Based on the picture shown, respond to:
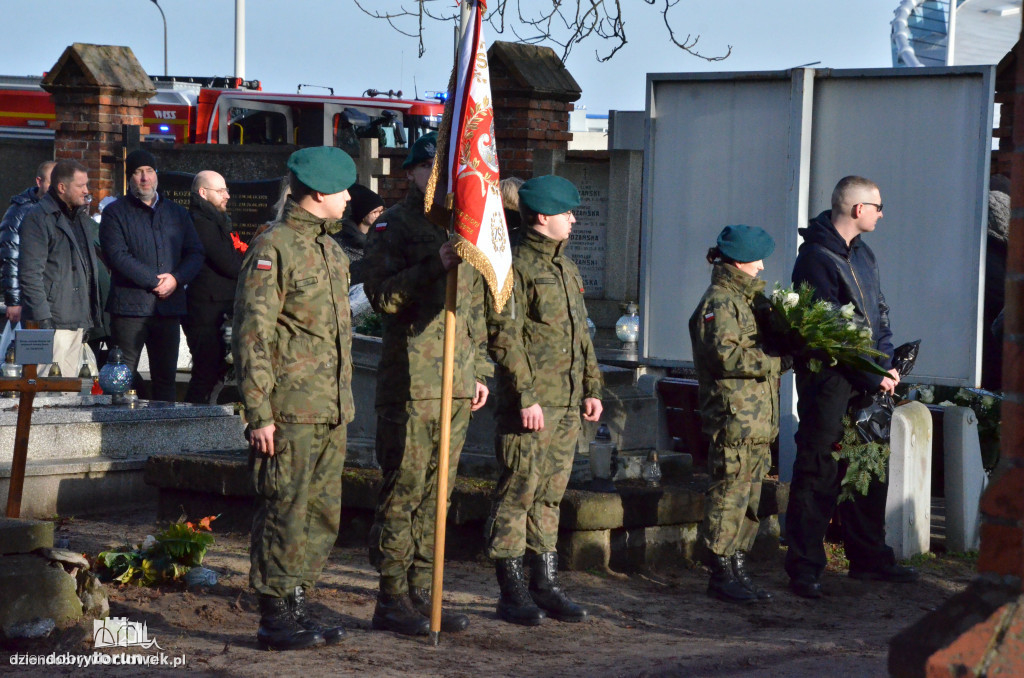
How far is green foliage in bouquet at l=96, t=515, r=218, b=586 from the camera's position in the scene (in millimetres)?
6047

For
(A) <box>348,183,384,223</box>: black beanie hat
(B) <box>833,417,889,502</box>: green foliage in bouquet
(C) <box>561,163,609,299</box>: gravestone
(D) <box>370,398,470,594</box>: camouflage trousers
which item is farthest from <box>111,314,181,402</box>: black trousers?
(B) <box>833,417,889,502</box>: green foliage in bouquet

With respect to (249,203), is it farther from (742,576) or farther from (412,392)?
(412,392)

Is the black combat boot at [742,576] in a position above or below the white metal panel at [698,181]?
below

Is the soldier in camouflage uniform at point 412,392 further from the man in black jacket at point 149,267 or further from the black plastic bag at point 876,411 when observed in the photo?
the man in black jacket at point 149,267

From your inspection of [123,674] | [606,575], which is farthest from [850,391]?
[123,674]

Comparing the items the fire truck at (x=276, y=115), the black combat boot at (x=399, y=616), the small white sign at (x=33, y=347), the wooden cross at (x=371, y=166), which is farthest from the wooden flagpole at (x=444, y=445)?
the fire truck at (x=276, y=115)

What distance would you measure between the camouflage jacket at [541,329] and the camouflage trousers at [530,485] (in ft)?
0.36

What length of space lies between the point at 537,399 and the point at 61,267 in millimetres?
4818

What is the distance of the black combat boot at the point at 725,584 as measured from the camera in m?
6.27

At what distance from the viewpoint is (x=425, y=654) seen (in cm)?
521

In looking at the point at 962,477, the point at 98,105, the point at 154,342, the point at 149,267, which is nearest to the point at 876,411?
the point at 962,477

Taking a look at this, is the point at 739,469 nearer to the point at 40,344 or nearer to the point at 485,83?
the point at 485,83

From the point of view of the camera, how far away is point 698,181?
849 centimetres

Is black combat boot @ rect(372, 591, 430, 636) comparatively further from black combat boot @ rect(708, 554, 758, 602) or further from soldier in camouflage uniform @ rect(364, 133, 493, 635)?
black combat boot @ rect(708, 554, 758, 602)
